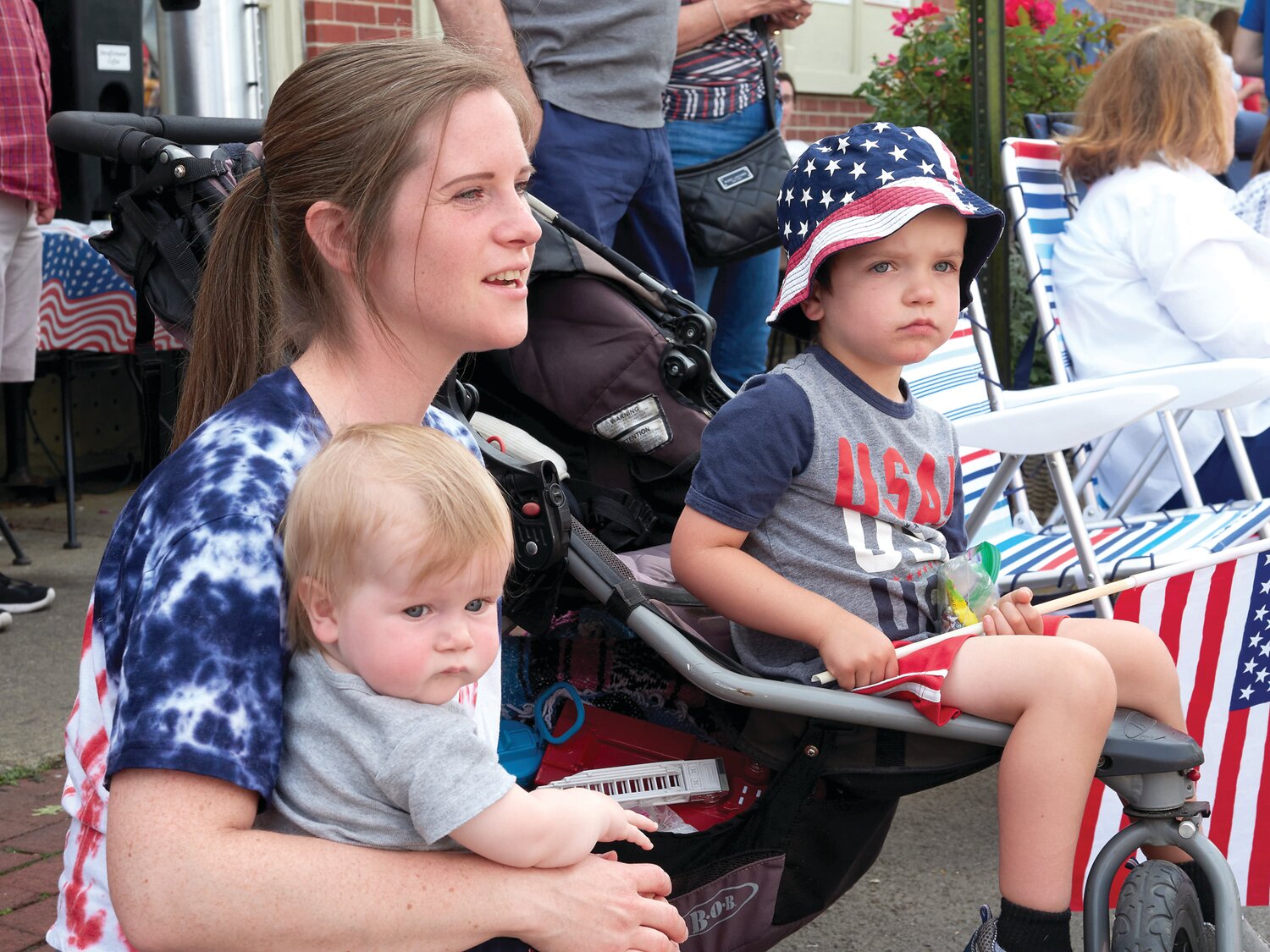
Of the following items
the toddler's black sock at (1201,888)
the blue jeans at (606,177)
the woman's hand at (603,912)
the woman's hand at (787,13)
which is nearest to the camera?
the woman's hand at (603,912)

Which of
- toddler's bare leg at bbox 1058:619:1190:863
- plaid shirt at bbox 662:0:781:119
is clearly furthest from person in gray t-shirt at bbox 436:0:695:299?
toddler's bare leg at bbox 1058:619:1190:863

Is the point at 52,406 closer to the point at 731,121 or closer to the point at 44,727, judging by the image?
the point at 44,727

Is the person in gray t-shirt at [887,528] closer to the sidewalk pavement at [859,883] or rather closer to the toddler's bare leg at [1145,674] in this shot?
the toddler's bare leg at [1145,674]

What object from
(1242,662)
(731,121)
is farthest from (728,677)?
(731,121)

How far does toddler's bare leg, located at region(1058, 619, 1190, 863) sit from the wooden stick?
2.3 inches

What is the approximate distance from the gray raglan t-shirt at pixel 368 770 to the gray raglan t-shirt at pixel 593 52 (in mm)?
1911

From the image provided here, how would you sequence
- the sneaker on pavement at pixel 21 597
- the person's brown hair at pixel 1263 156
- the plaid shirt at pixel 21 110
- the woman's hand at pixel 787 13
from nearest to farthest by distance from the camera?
1. the woman's hand at pixel 787 13
2. the plaid shirt at pixel 21 110
3. the sneaker on pavement at pixel 21 597
4. the person's brown hair at pixel 1263 156

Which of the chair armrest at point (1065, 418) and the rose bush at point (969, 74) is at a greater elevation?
the rose bush at point (969, 74)

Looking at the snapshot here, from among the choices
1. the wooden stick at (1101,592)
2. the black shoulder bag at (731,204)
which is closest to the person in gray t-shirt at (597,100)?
the black shoulder bag at (731,204)

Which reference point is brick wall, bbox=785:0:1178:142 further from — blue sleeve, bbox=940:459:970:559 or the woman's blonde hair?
the woman's blonde hair

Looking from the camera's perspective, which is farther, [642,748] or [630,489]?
[630,489]

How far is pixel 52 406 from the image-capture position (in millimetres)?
6434

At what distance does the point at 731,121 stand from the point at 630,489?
152cm

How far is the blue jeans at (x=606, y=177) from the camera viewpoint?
3094 millimetres
